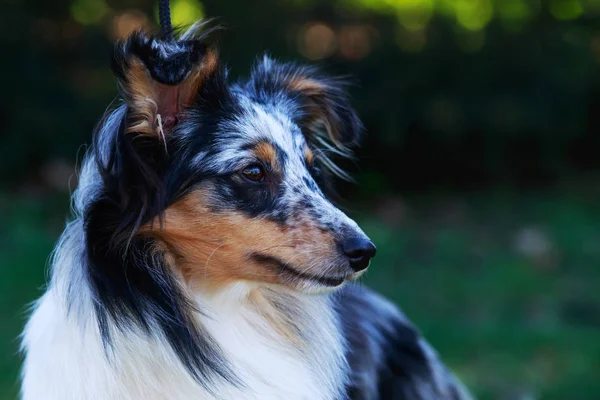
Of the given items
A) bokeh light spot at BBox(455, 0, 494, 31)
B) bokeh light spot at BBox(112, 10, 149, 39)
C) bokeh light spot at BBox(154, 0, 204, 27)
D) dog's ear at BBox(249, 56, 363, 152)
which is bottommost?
dog's ear at BBox(249, 56, 363, 152)

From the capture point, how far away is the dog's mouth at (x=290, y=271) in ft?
9.37

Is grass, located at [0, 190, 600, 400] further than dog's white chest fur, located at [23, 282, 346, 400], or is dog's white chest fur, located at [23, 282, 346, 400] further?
grass, located at [0, 190, 600, 400]

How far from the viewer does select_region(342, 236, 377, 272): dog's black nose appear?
2.83 metres

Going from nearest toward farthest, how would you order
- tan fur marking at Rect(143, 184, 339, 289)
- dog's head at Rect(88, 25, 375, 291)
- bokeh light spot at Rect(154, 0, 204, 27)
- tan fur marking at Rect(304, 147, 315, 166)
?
dog's head at Rect(88, 25, 375, 291) → tan fur marking at Rect(143, 184, 339, 289) → tan fur marking at Rect(304, 147, 315, 166) → bokeh light spot at Rect(154, 0, 204, 27)

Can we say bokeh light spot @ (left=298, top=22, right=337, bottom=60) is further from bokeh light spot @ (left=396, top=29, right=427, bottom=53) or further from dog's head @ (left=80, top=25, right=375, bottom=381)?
dog's head @ (left=80, top=25, right=375, bottom=381)

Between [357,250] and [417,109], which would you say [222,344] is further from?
[417,109]

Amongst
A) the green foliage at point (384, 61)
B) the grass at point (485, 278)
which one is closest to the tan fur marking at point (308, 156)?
the grass at point (485, 278)

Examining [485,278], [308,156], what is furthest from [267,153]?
[485,278]

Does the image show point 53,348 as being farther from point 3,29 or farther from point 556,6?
point 556,6

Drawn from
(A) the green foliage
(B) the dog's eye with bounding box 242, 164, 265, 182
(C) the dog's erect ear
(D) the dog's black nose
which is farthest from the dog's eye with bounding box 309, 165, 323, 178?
(A) the green foliage

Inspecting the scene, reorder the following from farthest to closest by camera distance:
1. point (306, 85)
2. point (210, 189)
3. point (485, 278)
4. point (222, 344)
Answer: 1. point (485, 278)
2. point (306, 85)
3. point (222, 344)
4. point (210, 189)

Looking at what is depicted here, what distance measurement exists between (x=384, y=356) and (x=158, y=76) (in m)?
1.60

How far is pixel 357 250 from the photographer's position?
283 centimetres

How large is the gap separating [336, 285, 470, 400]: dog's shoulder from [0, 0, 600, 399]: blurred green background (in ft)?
10.6
